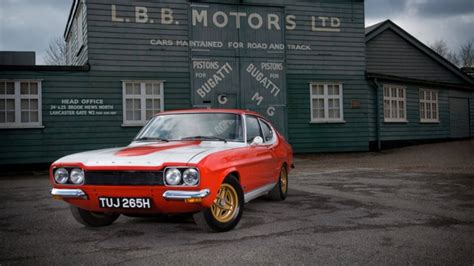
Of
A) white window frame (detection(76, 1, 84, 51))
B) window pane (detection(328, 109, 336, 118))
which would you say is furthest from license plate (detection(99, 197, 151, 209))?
window pane (detection(328, 109, 336, 118))

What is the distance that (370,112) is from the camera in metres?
19.0

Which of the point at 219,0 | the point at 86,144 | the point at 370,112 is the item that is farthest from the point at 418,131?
the point at 86,144

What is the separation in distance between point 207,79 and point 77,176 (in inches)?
461

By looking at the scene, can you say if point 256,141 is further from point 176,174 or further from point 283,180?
point 283,180

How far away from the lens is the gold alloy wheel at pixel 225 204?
201 inches

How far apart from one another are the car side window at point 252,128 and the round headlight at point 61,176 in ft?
7.51

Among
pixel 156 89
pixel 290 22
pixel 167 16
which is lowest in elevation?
pixel 156 89

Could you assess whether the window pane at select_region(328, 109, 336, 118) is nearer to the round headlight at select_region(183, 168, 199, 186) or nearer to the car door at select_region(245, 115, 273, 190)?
the car door at select_region(245, 115, 273, 190)

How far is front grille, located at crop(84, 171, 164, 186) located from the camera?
4.66 meters

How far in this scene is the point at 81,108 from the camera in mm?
14938

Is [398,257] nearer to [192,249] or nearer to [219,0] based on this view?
[192,249]

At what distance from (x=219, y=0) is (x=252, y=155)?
11896mm

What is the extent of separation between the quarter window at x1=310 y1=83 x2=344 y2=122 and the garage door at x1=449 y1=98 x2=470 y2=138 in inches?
334

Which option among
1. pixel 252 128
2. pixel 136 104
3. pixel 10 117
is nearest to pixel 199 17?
pixel 136 104
